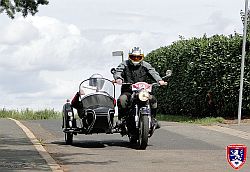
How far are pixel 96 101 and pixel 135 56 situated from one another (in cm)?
125

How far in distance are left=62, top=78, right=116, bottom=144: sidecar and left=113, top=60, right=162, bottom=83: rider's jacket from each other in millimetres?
402

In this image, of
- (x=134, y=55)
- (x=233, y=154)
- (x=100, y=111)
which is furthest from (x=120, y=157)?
(x=233, y=154)

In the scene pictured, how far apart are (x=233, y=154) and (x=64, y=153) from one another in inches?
251

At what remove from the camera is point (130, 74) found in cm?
1380

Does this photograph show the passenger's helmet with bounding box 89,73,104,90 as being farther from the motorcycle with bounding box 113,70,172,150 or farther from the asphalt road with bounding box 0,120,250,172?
the asphalt road with bounding box 0,120,250,172

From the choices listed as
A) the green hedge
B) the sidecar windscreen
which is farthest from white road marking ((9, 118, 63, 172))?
the green hedge

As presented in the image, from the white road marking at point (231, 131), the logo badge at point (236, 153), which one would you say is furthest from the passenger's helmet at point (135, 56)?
the logo badge at point (236, 153)

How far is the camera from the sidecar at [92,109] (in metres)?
13.4

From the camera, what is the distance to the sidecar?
43.9 ft

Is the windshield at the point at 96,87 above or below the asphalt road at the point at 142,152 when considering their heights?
above

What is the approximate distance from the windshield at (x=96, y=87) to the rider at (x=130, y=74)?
322 millimetres

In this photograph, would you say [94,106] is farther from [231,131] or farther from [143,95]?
[231,131]

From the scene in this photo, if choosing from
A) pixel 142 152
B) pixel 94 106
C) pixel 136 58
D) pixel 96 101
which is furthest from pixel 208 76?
pixel 142 152

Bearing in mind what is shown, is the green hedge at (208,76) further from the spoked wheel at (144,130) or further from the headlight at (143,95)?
the spoked wheel at (144,130)
